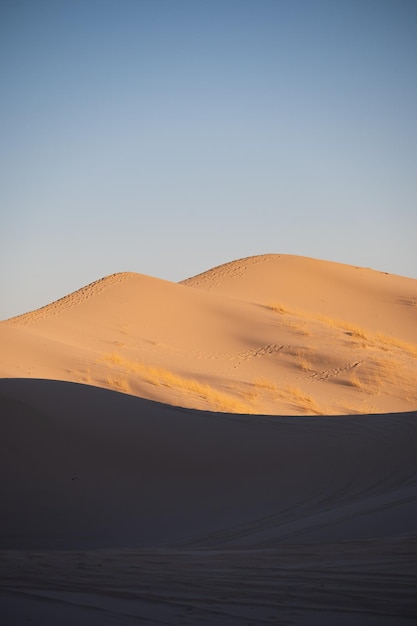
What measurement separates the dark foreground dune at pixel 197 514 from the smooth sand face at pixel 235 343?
12.3 ft

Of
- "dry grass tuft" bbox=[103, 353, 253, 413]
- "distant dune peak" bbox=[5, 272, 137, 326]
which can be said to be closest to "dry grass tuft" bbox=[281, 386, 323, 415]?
"dry grass tuft" bbox=[103, 353, 253, 413]

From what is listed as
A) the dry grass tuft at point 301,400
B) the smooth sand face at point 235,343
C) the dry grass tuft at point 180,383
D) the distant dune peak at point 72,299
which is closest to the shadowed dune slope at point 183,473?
the smooth sand face at point 235,343

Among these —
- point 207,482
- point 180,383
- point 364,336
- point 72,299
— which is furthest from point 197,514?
point 72,299

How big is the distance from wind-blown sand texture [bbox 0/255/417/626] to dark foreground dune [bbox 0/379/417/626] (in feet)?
0.07

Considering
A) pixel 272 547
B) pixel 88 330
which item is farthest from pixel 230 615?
pixel 88 330

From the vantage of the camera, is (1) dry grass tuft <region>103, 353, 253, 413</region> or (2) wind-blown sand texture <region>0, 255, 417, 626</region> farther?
(1) dry grass tuft <region>103, 353, 253, 413</region>

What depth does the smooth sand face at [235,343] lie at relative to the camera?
15812 millimetres

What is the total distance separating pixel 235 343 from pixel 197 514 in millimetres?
16191

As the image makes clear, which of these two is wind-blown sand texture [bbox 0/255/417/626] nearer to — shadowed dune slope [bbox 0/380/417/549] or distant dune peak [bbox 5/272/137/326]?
shadowed dune slope [bbox 0/380/417/549]

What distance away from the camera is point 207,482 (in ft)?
28.0

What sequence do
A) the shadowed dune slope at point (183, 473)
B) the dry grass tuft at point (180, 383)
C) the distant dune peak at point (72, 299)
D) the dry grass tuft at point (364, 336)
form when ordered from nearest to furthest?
the shadowed dune slope at point (183, 473) → the dry grass tuft at point (180, 383) → the dry grass tuft at point (364, 336) → the distant dune peak at point (72, 299)

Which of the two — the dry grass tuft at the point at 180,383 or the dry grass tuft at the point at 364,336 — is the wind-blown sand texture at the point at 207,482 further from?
the dry grass tuft at the point at 364,336

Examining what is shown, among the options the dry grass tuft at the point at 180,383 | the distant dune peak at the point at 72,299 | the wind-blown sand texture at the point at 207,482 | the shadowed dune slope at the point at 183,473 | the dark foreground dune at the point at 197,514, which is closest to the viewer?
the dark foreground dune at the point at 197,514

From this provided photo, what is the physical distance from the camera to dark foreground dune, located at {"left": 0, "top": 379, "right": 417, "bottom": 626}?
3.42 metres
